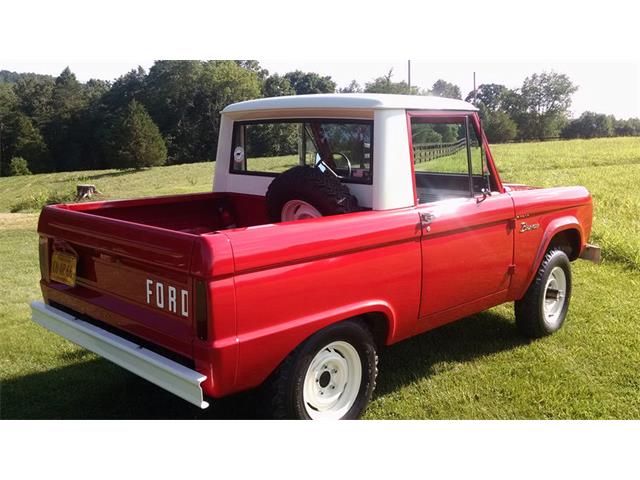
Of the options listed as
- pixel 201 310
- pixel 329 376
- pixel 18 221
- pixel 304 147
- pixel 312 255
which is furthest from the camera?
pixel 18 221

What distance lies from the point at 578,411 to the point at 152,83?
1002cm

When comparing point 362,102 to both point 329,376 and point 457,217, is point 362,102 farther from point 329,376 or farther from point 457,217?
point 329,376

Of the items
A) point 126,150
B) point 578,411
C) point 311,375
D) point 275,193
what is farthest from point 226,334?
point 126,150

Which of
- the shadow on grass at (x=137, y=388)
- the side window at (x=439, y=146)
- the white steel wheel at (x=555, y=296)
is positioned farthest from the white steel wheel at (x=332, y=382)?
the white steel wheel at (x=555, y=296)

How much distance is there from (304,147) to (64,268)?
1.74 m

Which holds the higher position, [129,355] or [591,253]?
[591,253]

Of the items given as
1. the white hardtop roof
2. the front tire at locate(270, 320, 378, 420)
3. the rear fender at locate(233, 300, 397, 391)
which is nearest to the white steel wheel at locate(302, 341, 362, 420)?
the front tire at locate(270, 320, 378, 420)

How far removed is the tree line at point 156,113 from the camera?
24.6ft

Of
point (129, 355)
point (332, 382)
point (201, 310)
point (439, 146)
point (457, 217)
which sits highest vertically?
point (439, 146)

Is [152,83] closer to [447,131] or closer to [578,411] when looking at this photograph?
[447,131]

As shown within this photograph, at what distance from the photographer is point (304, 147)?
4105 millimetres

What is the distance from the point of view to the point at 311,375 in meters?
3.02

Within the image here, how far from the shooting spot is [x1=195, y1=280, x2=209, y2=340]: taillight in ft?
8.27

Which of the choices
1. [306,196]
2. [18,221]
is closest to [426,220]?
[306,196]
